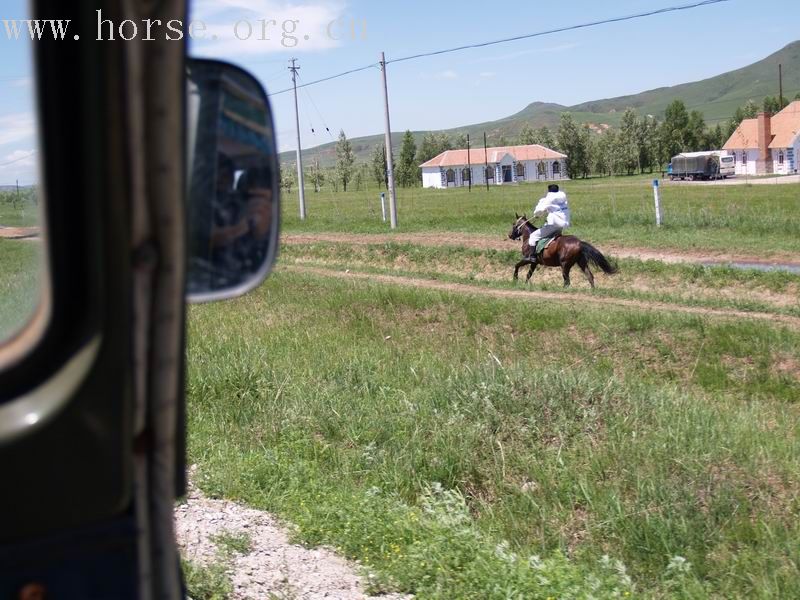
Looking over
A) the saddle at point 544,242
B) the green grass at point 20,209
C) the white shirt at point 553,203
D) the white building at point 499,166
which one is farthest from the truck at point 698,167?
the green grass at point 20,209

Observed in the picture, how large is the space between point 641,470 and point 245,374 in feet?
13.8

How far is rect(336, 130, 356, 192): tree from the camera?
108062 millimetres

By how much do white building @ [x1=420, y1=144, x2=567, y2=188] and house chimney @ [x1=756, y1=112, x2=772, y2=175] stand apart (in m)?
28.2

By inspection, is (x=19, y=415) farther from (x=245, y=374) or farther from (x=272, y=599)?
(x=245, y=374)

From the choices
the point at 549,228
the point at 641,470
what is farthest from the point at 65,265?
the point at 549,228

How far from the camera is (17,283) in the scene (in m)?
2.02

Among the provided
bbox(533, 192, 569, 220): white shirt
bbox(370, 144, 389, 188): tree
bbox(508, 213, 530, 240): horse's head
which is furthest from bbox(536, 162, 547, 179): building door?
bbox(533, 192, 569, 220): white shirt

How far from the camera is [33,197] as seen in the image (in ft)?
5.66

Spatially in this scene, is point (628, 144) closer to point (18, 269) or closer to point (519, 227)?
point (519, 227)

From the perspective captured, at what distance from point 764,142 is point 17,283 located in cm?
8749

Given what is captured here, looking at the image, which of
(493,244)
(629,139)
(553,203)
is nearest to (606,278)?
(553,203)

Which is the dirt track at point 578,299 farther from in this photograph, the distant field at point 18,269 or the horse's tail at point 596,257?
the distant field at point 18,269

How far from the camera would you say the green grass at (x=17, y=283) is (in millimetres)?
1718

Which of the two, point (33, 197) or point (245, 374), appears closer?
point (33, 197)
